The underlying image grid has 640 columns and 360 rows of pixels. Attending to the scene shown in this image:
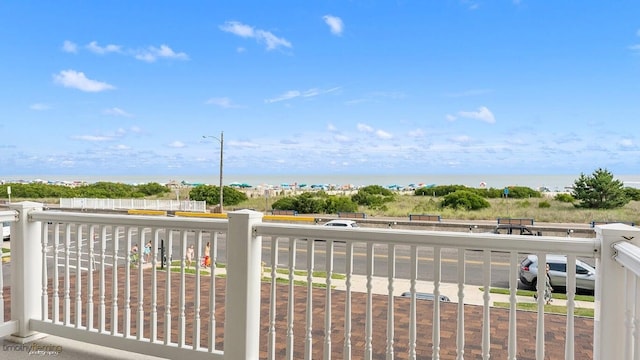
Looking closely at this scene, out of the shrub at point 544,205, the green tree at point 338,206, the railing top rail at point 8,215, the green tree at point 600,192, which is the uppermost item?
the railing top rail at point 8,215

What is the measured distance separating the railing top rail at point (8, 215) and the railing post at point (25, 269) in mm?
35

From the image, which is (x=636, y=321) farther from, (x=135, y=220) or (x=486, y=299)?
(x=135, y=220)

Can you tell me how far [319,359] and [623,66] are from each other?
46.8 metres

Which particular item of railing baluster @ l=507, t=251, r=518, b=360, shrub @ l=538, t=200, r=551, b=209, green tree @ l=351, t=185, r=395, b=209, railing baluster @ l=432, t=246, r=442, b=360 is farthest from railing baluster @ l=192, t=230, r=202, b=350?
shrub @ l=538, t=200, r=551, b=209

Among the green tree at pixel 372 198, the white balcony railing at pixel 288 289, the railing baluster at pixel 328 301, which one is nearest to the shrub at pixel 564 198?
the green tree at pixel 372 198

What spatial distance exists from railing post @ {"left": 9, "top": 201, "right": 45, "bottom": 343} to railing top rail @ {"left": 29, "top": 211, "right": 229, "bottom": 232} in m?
0.07

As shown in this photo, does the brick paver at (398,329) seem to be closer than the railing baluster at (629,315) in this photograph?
No

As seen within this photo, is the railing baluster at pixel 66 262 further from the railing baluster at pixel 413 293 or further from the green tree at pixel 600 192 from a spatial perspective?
the green tree at pixel 600 192

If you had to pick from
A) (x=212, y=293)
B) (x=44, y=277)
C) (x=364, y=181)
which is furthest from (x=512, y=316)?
(x=364, y=181)

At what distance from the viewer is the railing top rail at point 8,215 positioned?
8.34 feet

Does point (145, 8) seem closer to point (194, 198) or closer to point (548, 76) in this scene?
point (194, 198)

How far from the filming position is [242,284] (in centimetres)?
208

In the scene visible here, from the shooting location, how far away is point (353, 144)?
6631cm

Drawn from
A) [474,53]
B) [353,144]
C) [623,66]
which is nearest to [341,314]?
[474,53]
